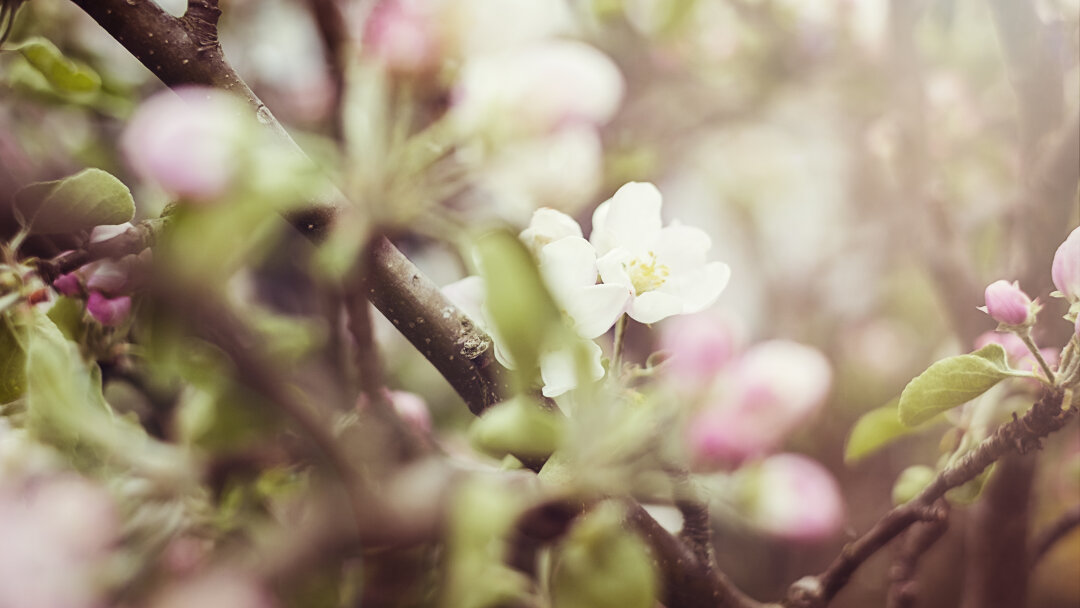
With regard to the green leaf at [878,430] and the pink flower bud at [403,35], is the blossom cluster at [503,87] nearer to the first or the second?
the pink flower bud at [403,35]

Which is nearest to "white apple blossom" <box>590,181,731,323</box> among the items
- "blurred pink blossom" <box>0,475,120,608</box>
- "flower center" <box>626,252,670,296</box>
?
"flower center" <box>626,252,670,296</box>

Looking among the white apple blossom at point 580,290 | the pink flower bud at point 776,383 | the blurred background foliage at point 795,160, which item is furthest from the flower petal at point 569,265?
the pink flower bud at point 776,383

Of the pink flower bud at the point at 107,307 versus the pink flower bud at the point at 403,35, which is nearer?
the pink flower bud at the point at 107,307

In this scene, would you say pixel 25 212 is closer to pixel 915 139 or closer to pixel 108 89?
pixel 108 89

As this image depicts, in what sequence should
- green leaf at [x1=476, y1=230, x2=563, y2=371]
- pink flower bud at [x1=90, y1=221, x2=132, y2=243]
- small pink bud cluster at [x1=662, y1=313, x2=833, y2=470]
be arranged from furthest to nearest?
small pink bud cluster at [x1=662, y1=313, x2=833, y2=470] < pink flower bud at [x1=90, y1=221, x2=132, y2=243] < green leaf at [x1=476, y1=230, x2=563, y2=371]

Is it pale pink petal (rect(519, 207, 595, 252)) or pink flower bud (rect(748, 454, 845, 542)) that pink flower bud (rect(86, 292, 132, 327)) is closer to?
pale pink petal (rect(519, 207, 595, 252))

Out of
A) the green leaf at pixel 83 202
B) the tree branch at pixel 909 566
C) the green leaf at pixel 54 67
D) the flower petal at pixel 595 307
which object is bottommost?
the tree branch at pixel 909 566

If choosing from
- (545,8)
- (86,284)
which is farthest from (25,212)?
(545,8)
